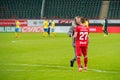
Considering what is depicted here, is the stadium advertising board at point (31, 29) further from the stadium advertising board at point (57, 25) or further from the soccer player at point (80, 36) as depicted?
the soccer player at point (80, 36)

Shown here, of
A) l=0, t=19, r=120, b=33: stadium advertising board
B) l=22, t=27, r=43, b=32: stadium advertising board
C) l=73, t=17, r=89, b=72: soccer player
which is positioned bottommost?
l=22, t=27, r=43, b=32: stadium advertising board

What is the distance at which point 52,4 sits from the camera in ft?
245

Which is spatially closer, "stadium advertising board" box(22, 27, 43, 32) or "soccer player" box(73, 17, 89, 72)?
"soccer player" box(73, 17, 89, 72)

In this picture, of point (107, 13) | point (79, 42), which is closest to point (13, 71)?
point (79, 42)

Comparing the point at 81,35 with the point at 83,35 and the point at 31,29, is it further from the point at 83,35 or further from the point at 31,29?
the point at 31,29

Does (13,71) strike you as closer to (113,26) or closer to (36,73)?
(36,73)

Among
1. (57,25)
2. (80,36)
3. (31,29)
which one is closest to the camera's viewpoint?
(80,36)

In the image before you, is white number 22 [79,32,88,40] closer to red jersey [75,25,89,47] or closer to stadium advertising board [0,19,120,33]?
red jersey [75,25,89,47]

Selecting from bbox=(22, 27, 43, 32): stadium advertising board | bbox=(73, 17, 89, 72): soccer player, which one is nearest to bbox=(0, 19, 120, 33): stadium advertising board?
bbox=(22, 27, 43, 32): stadium advertising board

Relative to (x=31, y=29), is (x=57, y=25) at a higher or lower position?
higher

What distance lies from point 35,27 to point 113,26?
12.1 meters

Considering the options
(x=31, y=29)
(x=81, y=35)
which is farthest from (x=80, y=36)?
(x=31, y=29)

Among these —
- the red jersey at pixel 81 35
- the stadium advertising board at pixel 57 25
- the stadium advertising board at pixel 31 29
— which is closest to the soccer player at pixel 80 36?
the red jersey at pixel 81 35

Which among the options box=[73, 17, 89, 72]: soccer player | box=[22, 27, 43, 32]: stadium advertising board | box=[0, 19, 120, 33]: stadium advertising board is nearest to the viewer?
box=[73, 17, 89, 72]: soccer player
